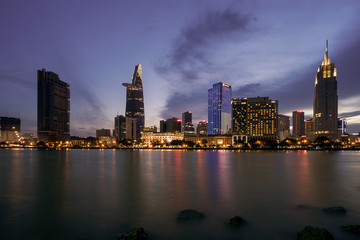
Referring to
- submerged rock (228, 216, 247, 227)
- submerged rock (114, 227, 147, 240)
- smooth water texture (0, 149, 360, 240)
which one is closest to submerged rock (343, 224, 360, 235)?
smooth water texture (0, 149, 360, 240)

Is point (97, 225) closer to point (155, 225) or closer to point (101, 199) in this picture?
point (155, 225)

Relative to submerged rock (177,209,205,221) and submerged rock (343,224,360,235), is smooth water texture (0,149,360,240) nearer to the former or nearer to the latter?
submerged rock (343,224,360,235)

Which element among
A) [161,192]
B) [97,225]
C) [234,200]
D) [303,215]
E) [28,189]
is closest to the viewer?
[97,225]

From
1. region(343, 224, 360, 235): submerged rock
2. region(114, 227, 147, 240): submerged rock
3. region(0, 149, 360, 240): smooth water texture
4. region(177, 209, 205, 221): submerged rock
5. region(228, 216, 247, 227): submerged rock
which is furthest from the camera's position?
region(177, 209, 205, 221): submerged rock

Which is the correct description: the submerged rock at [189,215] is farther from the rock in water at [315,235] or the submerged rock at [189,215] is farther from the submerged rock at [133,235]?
the rock in water at [315,235]

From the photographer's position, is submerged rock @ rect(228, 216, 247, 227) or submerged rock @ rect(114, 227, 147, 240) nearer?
submerged rock @ rect(114, 227, 147, 240)

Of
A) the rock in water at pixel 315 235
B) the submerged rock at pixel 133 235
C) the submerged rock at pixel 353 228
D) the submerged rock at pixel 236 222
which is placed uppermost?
the rock in water at pixel 315 235

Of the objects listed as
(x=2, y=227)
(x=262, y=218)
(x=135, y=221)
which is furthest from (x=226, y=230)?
(x=2, y=227)

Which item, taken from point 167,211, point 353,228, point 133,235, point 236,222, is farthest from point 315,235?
point 167,211

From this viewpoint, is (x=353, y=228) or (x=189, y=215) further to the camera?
(x=189, y=215)

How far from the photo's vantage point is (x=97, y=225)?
1625 centimetres

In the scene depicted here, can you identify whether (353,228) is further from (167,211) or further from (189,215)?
(167,211)

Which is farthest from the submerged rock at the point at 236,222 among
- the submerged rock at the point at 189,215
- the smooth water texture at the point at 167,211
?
the submerged rock at the point at 189,215

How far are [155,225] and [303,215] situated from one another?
1203cm
